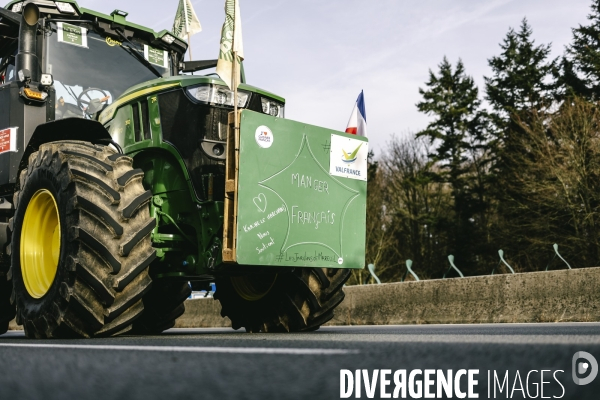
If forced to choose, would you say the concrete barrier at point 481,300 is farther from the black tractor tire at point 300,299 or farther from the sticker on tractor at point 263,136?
the sticker on tractor at point 263,136

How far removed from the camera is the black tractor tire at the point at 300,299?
6.16m

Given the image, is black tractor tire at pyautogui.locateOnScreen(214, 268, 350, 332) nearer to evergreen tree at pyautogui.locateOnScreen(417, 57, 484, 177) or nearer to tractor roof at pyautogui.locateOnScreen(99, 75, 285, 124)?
tractor roof at pyautogui.locateOnScreen(99, 75, 285, 124)

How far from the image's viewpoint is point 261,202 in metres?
5.32

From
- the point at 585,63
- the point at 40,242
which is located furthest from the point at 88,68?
the point at 585,63

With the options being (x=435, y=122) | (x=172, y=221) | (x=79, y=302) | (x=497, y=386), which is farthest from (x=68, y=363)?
(x=435, y=122)

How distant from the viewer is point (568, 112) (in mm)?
31422

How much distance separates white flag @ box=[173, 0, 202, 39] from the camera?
7793 mm

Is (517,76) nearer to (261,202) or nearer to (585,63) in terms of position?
(585,63)

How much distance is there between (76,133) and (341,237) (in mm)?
2360

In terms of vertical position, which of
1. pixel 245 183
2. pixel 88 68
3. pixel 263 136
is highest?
pixel 88 68

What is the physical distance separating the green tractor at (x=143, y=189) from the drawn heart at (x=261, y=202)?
0.01 metres

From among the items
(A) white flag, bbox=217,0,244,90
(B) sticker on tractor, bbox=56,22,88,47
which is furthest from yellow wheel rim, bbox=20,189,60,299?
(B) sticker on tractor, bbox=56,22,88,47

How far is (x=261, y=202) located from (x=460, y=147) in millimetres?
40958

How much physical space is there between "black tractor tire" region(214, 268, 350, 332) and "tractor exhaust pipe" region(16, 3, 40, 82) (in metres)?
2.51
